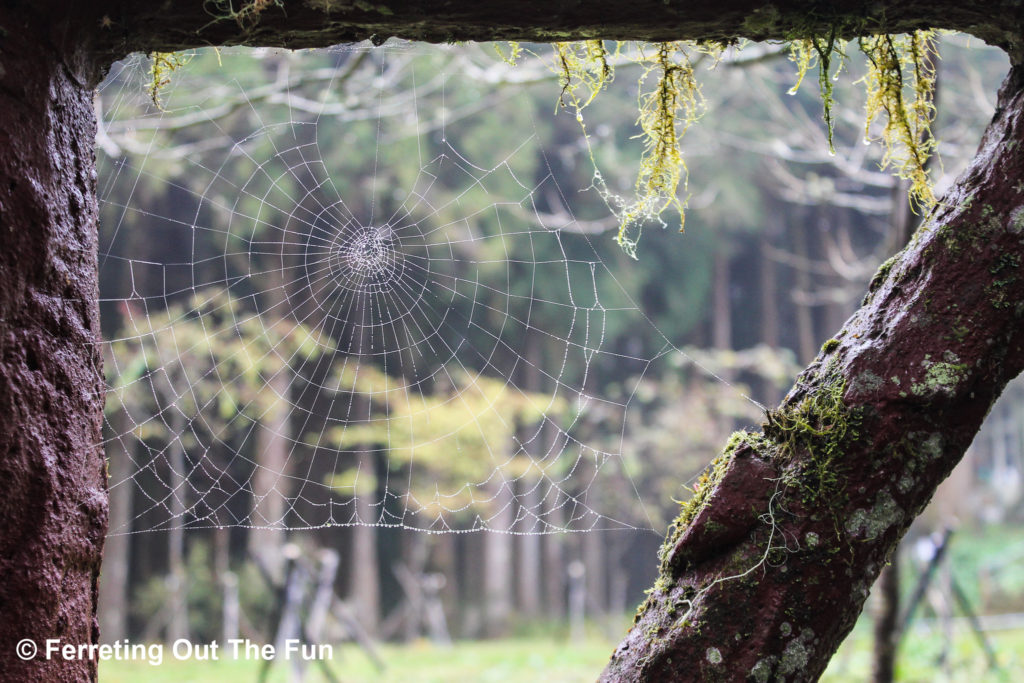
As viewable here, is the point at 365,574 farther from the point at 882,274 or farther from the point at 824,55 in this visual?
the point at 824,55

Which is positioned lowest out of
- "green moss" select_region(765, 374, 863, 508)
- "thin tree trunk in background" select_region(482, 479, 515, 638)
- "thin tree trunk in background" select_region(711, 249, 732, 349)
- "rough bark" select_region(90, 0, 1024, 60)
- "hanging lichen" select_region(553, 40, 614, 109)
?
"thin tree trunk in background" select_region(482, 479, 515, 638)

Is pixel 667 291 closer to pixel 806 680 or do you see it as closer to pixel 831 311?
pixel 831 311

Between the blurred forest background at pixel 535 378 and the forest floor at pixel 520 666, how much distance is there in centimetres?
59

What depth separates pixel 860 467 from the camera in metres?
1.38

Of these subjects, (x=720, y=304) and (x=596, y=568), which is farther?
(x=720, y=304)

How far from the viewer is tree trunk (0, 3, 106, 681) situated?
1.28 m

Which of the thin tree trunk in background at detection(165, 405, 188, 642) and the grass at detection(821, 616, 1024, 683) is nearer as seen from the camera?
the grass at detection(821, 616, 1024, 683)

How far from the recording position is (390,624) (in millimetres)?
12000

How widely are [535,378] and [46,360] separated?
35.1 ft

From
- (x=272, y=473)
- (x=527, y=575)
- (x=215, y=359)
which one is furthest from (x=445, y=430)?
(x=527, y=575)

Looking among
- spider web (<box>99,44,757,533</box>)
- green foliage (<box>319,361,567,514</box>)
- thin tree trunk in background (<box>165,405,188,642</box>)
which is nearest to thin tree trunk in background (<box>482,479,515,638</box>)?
spider web (<box>99,44,757,533</box>)

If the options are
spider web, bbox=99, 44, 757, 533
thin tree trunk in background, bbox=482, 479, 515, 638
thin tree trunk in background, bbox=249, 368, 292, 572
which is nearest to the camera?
spider web, bbox=99, 44, 757, 533

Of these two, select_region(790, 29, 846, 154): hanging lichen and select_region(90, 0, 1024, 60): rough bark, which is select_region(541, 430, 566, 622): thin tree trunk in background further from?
select_region(90, 0, 1024, 60): rough bark

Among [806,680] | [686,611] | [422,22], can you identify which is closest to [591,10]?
[422,22]
